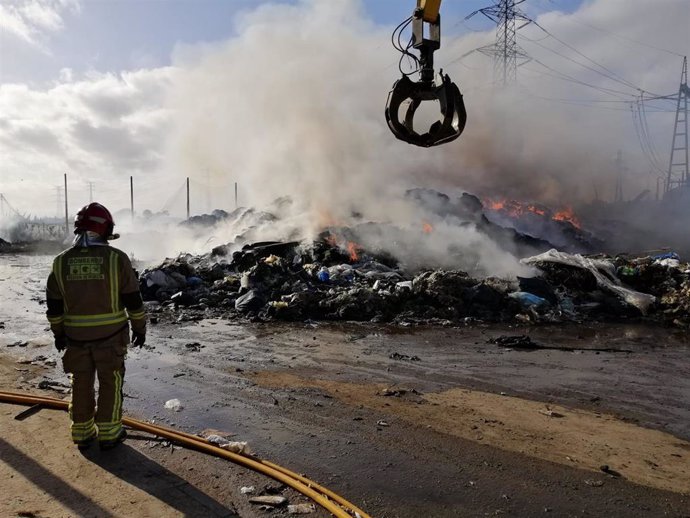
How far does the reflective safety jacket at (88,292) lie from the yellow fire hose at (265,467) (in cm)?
78

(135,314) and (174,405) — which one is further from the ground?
(135,314)

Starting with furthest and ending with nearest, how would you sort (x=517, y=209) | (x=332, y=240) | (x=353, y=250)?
(x=517, y=209) → (x=332, y=240) → (x=353, y=250)

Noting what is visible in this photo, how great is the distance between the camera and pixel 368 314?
29.4 feet

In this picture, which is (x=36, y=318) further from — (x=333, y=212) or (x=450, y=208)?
(x=450, y=208)

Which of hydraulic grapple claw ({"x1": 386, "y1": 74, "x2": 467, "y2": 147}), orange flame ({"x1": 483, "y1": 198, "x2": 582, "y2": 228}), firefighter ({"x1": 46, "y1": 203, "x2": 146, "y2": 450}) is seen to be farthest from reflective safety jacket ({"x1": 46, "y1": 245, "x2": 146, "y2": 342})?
orange flame ({"x1": 483, "y1": 198, "x2": 582, "y2": 228})

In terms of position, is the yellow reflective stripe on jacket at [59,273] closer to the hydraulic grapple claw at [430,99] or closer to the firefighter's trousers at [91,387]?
the firefighter's trousers at [91,387]

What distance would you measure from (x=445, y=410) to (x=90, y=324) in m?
2.91

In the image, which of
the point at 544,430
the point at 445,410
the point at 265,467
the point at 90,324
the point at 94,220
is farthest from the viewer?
the point at 445,410

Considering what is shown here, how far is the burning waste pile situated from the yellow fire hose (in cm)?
537

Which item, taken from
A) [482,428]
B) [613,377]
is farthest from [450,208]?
[482,428]

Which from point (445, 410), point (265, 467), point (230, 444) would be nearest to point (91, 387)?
point (230, 444)

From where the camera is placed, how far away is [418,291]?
30.6 feet

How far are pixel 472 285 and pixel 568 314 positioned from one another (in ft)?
5.99

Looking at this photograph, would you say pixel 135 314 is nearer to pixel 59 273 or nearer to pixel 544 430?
pixel 59 273
